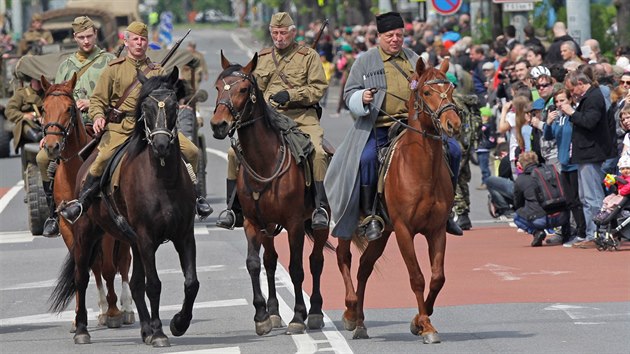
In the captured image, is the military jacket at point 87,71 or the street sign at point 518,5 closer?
the military jacket at point 87,71

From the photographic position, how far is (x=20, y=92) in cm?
2359

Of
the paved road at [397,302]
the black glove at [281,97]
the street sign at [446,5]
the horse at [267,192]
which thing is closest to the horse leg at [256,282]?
the horse at [267,192]

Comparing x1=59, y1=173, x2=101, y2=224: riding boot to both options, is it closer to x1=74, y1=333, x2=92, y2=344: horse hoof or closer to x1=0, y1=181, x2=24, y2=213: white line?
x1=74, y1=333, x2=92, y2=344: horse hoof

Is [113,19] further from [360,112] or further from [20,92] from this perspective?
[360,112]

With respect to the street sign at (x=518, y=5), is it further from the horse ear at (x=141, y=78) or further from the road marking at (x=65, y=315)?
the horse ear at (x=141, y=78)

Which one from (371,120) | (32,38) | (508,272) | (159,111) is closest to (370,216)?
(371,120)

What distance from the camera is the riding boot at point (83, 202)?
14.4 m

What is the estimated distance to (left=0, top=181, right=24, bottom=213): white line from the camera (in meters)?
28.2

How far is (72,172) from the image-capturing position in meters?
15.9

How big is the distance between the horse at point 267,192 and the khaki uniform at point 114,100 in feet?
3.28

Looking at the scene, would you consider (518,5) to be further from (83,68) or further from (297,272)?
(297,272)

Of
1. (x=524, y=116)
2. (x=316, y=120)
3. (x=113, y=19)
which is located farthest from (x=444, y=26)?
(x=316, y=120)

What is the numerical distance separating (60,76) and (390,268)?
4260mm

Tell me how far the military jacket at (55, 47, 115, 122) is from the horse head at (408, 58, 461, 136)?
13.1ft
